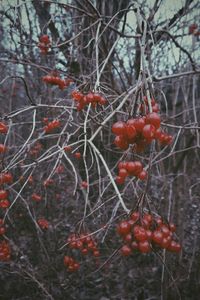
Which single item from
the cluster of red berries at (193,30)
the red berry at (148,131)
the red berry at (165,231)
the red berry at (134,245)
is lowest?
the red berry at (134,245)

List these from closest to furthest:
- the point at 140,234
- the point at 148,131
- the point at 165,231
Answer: the point at 148,131 < the point at 140,234 < the point at 165,231

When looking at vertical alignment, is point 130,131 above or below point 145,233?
above

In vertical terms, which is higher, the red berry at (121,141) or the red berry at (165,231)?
the red berry at (121,141)

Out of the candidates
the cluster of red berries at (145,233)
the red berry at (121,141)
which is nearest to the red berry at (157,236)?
the cluster of red berries at (145,233)

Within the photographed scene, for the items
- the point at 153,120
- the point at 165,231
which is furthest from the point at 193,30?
the point at 153,120

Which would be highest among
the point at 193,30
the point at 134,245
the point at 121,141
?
the point at 193,30

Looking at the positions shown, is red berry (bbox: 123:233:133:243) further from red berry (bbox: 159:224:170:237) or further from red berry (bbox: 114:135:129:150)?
red berry (bbox: 114:135:129:150)

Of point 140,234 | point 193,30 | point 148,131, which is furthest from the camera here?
point 193,30

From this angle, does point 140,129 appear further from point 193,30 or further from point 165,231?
point 193,30

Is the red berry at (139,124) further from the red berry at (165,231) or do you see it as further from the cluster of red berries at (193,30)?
the cluster of red berries at (193,30)

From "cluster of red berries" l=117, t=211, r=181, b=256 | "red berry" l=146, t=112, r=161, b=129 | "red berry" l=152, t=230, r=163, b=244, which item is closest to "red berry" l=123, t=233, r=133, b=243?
"cluster of red berries" l=117, t=211, r=181, b=256

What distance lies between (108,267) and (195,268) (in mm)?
1123

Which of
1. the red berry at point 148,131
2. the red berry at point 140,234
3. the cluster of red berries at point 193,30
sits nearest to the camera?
the red berry at point 148,131

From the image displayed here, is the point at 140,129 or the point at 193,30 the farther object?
the point at 193,30
